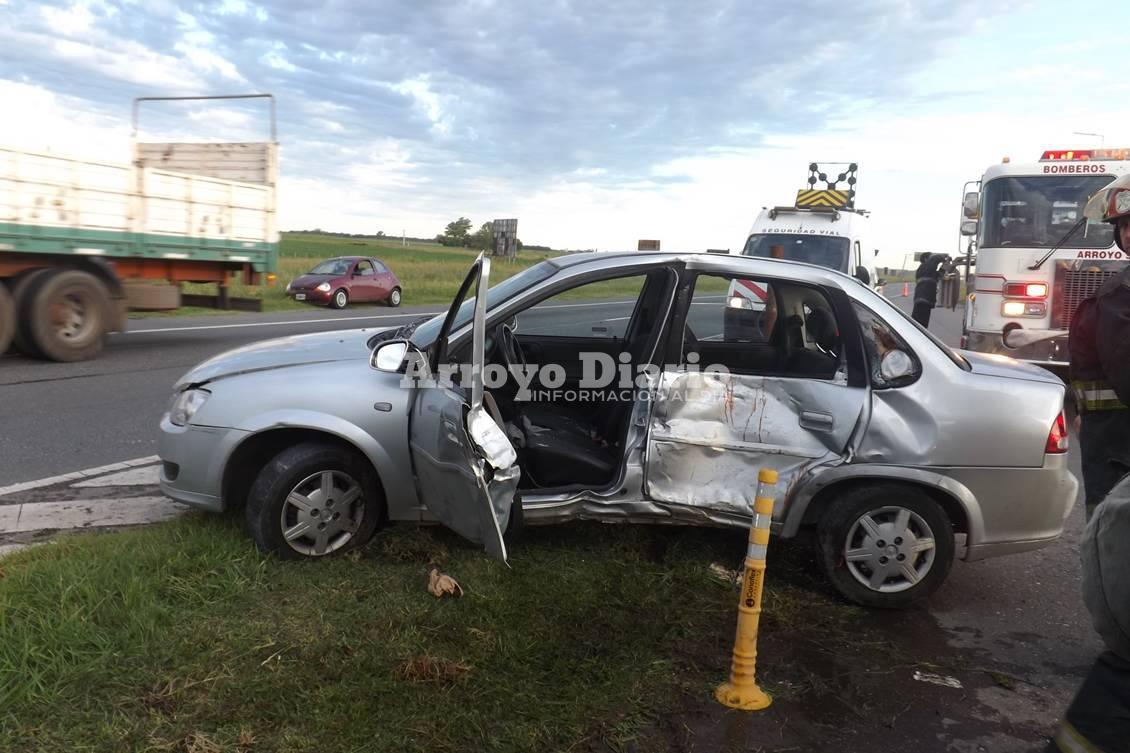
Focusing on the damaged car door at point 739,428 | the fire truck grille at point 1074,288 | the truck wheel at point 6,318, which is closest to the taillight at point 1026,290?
the fire truck grille at point 1074,288

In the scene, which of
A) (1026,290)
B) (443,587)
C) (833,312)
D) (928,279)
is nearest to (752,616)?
(443,587)

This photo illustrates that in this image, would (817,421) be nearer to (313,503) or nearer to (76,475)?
(313,503)

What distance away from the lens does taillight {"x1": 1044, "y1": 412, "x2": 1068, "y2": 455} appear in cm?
398

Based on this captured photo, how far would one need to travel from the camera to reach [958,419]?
13.0ft

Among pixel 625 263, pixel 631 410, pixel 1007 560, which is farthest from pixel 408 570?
pixel 1007 560

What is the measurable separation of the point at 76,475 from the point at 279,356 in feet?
7.11

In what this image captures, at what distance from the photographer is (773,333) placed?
468cm

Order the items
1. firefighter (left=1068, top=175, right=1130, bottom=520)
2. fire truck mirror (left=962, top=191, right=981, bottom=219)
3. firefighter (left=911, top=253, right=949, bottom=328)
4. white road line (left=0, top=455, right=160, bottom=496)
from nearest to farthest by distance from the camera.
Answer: firefighter (left=1068, top=175, right=1130, bottom=520), white road line (left=0, top=455, right=160, bottom=496), fire truck mirror (left=962, top=191, right=981, bottom=219), firefighter (left=911, top=253, right=949, bottom=328)

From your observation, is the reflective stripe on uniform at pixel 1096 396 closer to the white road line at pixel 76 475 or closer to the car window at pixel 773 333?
the car window at pixel 773 333

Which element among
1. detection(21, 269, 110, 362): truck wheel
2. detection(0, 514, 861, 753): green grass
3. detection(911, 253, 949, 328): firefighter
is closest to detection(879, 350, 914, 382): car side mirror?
detection(0, 514, 861, 753): green grass

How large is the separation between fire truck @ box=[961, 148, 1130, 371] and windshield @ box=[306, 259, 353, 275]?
1603 cm

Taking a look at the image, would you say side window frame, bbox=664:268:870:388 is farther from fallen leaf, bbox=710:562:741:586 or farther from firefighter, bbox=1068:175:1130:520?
fallen leaf, bbox=710:562:741:586

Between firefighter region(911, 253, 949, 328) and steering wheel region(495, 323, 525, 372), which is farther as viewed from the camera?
firefighter region(911, 253, 949, 328)

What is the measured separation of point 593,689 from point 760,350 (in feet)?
6.90
